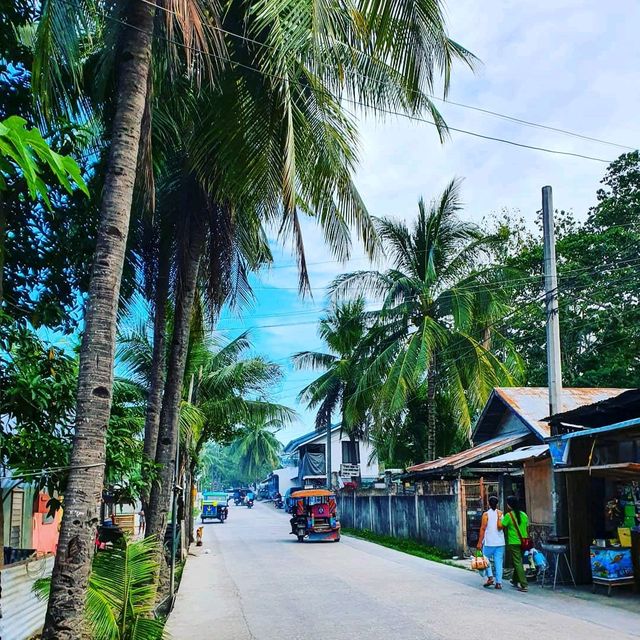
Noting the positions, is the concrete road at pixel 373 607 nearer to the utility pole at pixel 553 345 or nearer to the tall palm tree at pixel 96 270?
the utility pole at pixel 553 345

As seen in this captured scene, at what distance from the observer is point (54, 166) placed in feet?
9.83

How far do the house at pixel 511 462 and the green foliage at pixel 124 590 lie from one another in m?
9.53

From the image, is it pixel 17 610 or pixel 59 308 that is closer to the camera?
pixel 17 610

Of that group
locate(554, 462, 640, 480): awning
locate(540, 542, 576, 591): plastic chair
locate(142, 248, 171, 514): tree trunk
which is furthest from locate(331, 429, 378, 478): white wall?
locate(142, 248, 171, 514): tree trunk

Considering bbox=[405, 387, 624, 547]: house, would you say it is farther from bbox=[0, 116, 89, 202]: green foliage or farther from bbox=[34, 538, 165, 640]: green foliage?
bbox=[0, 116, 89, 202]: green foliage

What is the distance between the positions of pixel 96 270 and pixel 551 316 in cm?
1083

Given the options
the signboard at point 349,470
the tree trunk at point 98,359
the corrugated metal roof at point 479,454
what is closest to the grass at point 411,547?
the corrugated metal roof at point 479,454

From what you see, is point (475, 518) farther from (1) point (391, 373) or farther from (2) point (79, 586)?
(2) point (79, 586)

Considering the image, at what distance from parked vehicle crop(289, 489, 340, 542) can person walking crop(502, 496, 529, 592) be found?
14.6m

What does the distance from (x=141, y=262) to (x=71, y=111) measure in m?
3.90

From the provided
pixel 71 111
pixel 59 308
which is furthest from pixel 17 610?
pixel 71 111

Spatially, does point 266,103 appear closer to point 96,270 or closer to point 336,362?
point 96,270

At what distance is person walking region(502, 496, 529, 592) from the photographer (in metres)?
13.7

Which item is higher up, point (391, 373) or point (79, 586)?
point (391, 373)
